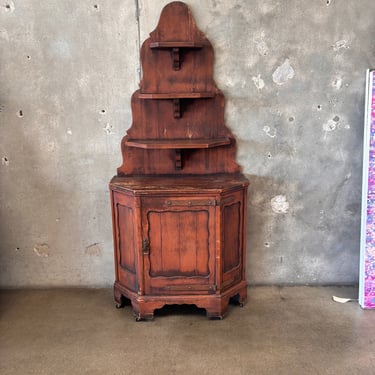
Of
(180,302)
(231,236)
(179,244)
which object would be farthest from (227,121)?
(180,302)

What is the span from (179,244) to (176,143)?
653 mm

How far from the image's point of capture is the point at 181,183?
2.68 metres

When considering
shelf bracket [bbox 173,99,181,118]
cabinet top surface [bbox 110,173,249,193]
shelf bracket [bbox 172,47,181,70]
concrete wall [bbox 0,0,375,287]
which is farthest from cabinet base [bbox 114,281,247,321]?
shelf bracket [bbox 172,47,181,70]

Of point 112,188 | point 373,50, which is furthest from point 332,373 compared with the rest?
point 373,50

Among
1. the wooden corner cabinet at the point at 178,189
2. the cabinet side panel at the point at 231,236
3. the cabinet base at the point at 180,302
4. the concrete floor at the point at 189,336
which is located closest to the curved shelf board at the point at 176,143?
the wooden corner cabinet at the point at 178,189

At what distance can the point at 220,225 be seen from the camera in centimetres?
260

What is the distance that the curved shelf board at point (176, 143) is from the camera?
265 cm

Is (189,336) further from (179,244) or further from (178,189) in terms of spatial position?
(178,189)

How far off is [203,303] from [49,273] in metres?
1.25

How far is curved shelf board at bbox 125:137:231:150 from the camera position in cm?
265

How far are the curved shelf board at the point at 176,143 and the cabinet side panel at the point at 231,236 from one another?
424 millimetres

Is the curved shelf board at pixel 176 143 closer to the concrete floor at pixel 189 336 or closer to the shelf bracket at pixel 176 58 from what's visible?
the shelf bracket at pixel 176 58

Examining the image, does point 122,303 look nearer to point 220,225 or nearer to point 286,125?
point 220,225

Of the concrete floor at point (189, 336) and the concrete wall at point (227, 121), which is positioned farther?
the concrete wall at point (227, 121)
